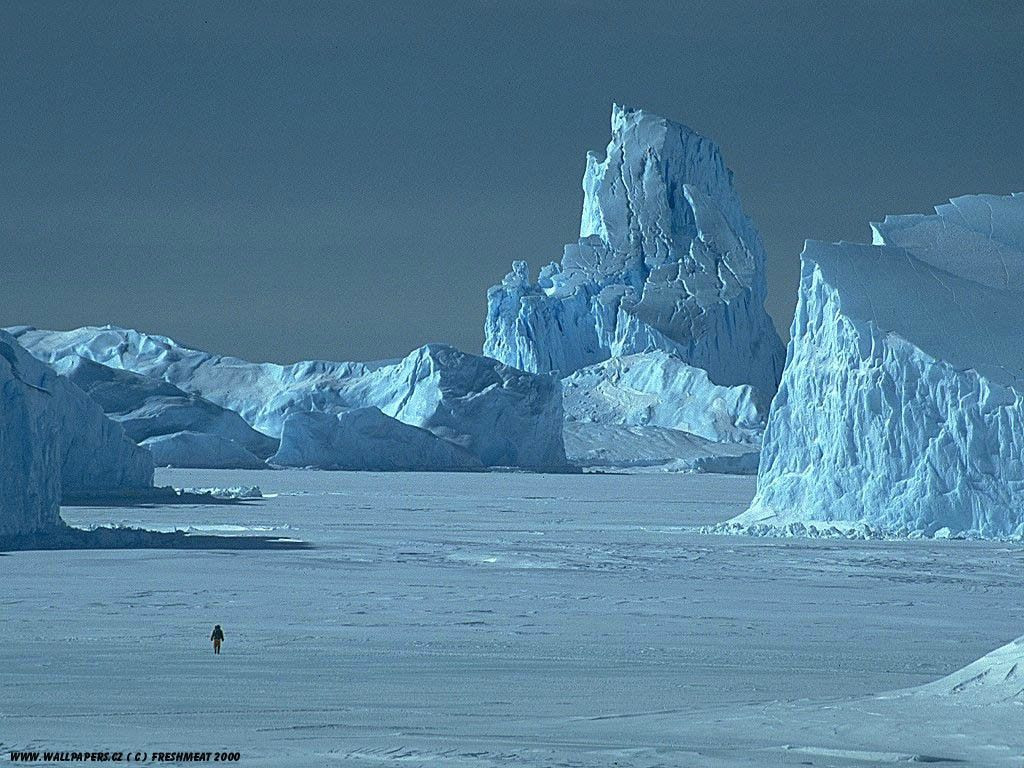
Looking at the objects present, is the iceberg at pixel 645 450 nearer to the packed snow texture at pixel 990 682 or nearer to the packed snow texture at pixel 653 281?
the packed snow texture at pixel 653 281

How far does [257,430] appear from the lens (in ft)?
222

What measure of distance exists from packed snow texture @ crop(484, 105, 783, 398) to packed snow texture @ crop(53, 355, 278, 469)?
23609mm

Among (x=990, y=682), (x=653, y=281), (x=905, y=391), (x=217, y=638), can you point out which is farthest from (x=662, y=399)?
(x=990, y=682)

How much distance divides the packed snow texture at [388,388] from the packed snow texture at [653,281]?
37.3 feet

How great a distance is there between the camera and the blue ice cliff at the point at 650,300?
3100 inches

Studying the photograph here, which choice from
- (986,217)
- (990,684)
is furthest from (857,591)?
(986,217)

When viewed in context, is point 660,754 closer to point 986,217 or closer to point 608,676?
point 608,676

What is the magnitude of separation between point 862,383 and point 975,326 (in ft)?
6.77

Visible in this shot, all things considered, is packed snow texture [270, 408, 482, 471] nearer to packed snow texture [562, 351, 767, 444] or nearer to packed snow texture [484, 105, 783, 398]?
packed snow texture [562, 351, 767, 444]

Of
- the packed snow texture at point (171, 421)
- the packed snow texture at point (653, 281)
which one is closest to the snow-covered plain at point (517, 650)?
the packed snow texture at point (171, 421)

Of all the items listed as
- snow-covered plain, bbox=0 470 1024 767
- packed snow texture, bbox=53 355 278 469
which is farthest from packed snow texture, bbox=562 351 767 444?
snow-covered plain, bbox=0 470 1024 767

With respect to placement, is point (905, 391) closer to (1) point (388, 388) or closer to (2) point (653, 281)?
(1) point (388, 388)

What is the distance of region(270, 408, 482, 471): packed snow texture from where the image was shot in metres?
57.5

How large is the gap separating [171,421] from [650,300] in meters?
30.2
